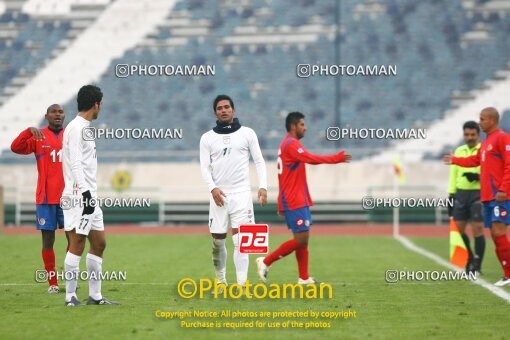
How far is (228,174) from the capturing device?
10.0 m

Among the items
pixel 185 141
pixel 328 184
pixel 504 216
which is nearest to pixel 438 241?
pixel 328 184

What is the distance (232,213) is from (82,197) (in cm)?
193

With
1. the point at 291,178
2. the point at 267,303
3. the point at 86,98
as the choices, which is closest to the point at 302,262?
the point at 291,178

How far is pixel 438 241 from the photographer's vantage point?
789 inches

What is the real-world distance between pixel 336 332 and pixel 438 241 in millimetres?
13152

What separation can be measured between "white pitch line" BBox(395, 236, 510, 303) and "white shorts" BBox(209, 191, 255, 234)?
286 centimetres

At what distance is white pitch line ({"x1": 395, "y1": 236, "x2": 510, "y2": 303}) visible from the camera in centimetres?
1009

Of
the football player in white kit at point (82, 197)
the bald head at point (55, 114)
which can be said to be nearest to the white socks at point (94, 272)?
the football player in white kit at point (82, 197)

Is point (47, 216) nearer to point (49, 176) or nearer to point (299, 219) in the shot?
point (49, 176)

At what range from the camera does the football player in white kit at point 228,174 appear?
995cm

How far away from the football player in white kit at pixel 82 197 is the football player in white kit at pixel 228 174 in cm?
150

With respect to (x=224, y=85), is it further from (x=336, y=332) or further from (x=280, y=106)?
(x=336, y=332)

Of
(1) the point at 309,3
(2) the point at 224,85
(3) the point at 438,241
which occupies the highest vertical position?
(1) the point at 309,3

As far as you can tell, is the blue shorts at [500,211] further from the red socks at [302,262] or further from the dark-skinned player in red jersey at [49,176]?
the dark-skinned player in red jersey at [49,176]
